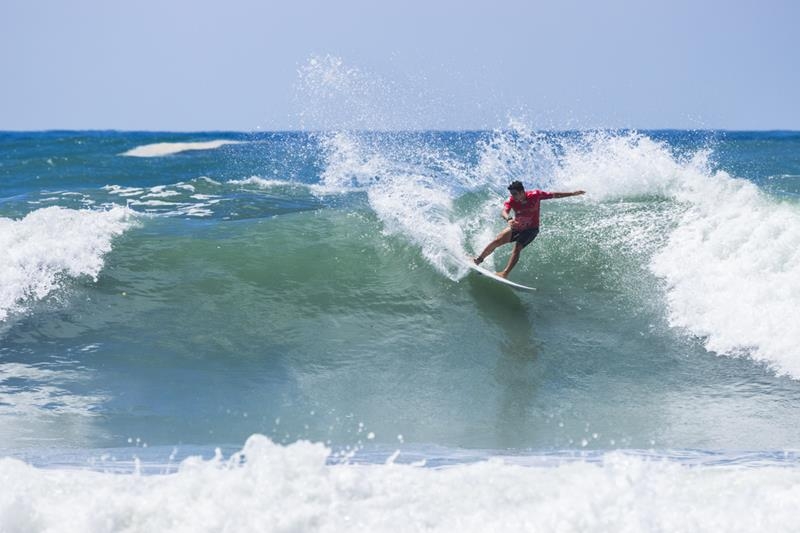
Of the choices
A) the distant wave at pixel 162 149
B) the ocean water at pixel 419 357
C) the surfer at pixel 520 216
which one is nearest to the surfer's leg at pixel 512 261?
the surfer at pixel 520 216

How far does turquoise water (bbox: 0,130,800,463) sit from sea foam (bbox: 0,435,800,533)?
4.11 feet

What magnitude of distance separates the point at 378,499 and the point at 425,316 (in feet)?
16.8

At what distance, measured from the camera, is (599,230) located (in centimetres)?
1180

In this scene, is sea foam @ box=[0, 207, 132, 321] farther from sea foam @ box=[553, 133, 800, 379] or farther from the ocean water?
sea foam @ box=[553, 133, 800, 379]

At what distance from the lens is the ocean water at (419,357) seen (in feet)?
14.2

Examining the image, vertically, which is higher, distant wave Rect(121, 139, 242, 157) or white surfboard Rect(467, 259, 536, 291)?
distant wave Rect(121, 139, 242, 157)

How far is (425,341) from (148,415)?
3127mm

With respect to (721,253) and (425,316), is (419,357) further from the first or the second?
(721,253)

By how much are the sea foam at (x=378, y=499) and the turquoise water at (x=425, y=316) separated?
1.25 m

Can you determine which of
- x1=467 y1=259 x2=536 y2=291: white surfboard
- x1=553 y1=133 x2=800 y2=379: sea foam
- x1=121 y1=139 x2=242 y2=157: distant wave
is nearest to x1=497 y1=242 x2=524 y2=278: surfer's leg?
x1=467 y1=259 x2=536 y2=291: white surfboard

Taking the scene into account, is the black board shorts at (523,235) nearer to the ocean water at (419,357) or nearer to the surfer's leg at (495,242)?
the surfer's leg at (495,242)

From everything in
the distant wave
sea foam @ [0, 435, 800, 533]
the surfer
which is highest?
the distant wave

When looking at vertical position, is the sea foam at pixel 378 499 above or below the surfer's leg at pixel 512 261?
below

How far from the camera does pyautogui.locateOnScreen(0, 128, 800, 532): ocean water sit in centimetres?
433
